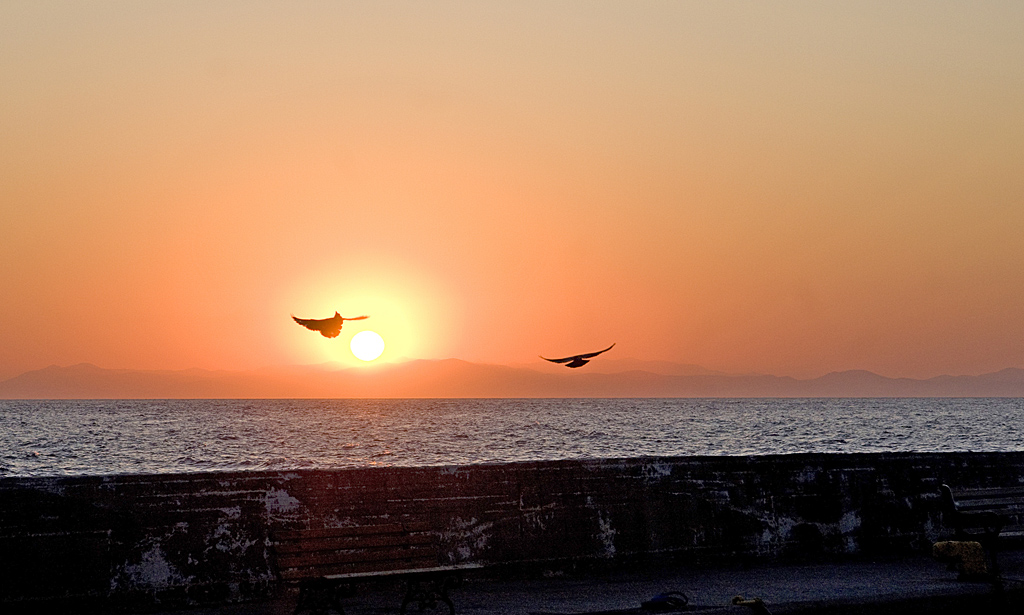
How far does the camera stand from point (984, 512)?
887 centimetres

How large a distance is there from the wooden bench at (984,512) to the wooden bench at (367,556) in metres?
4.75

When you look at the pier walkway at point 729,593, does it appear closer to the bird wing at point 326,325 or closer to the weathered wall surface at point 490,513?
the weathered wall surface at point 490,513

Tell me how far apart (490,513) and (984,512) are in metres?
4.59

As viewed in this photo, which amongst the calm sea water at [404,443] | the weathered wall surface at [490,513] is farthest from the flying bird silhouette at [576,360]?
the calm sea water at [404,443]

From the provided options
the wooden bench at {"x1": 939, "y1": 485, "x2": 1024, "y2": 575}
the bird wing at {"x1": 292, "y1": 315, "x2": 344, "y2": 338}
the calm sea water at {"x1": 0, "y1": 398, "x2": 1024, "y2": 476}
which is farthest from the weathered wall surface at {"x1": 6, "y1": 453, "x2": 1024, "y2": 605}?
the calm sea water at {"x1": 0, "y1": 398, "x2": 1024, "y2": 476}

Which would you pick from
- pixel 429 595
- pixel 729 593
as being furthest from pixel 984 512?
pixel 429 595

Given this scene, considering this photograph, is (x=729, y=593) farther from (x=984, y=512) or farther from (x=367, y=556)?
(x=367, y=556)

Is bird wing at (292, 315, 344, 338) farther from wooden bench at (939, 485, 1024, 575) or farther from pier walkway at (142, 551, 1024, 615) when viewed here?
wooden bench at (939, 485, 1024, 575)

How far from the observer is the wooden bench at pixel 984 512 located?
29.0ft

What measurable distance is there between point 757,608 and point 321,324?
20.6 ft

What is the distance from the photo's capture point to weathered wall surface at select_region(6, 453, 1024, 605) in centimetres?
772

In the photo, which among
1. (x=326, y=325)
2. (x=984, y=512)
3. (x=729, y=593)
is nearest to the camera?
(x=729, y=593)

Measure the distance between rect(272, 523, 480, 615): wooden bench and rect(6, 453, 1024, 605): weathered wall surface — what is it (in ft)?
0.33

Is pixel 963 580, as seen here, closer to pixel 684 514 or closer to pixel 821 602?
pixel 821 602
